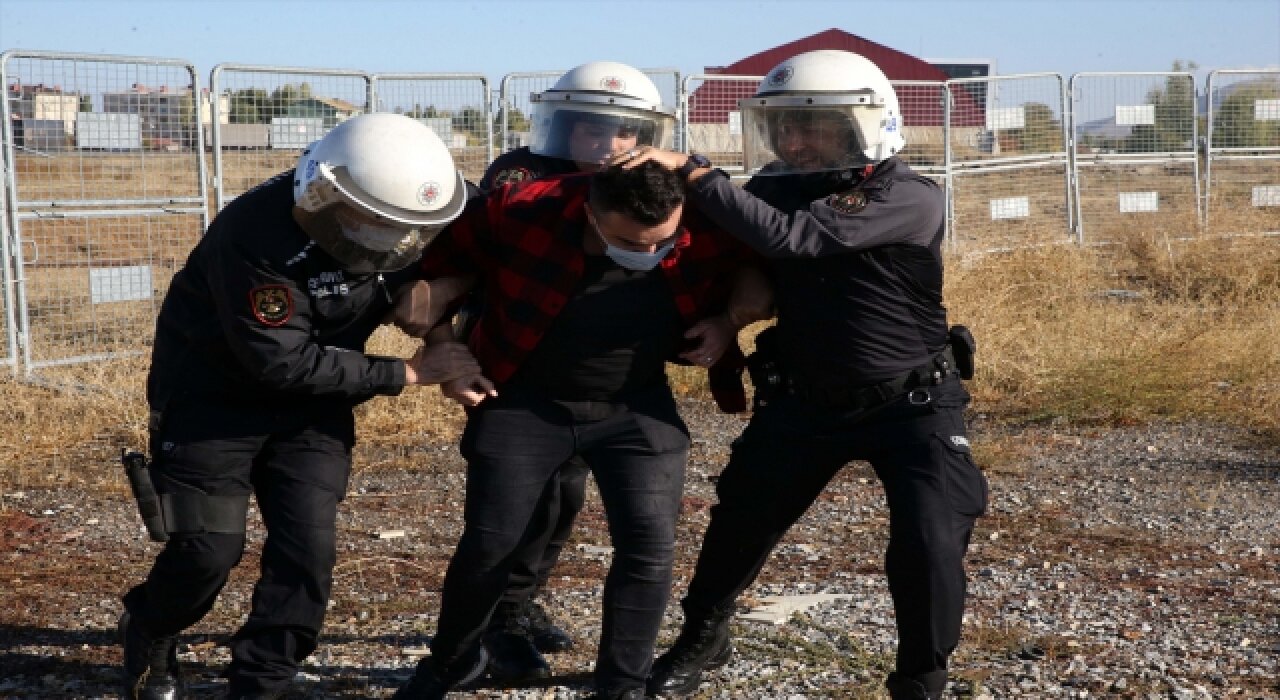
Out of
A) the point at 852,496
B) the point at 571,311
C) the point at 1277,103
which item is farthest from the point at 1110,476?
A: the point at 1277,103

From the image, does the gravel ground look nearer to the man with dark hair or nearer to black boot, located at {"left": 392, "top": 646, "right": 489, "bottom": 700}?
black boot, located at {"left": 392, "top": 646, "right": 489, "bottom": 700}

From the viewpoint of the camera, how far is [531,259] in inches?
166

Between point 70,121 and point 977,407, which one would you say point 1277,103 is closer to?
point 977,407

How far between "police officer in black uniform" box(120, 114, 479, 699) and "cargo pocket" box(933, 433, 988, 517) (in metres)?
1.41

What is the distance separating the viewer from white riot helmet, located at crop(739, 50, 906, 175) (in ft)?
14.3

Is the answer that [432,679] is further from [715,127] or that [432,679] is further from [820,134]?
[715,127]

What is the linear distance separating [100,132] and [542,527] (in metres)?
6.61

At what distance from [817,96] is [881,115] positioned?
0.21 meters

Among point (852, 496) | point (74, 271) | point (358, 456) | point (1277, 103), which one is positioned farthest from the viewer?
point (1277, 103)

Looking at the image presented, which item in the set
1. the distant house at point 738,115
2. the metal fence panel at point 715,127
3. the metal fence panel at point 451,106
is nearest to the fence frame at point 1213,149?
the distant house at point 738,115

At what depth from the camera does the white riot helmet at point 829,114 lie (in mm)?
4367

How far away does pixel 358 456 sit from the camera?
8.41 metres

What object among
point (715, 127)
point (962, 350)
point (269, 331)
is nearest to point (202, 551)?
point (269, 331)

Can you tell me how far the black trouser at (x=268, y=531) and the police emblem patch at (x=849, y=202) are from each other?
1.63 m
